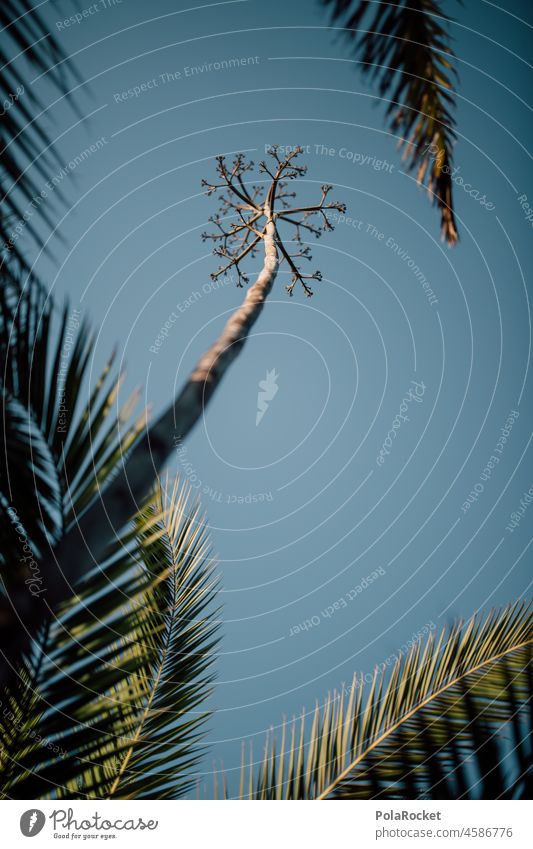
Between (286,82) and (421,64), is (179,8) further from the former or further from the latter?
(421,64)

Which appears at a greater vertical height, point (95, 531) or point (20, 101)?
point (20, 101)

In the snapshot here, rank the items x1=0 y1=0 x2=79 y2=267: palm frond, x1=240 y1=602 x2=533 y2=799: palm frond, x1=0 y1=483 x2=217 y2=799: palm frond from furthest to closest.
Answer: x1=240 y1=602 x2=533 y2=799: palm frond
x1=0 y1=483 x2=217 y2=799: palm frond
x1=0 y1=0 x2=79 y2=267: palm frond

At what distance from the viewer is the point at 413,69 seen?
2.73m

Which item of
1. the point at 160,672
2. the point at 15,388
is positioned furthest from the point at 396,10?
the point at 160,672

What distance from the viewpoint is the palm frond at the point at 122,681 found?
2.14 meters

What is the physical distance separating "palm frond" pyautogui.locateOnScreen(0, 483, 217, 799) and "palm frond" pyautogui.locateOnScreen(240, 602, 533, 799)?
1.91 feet

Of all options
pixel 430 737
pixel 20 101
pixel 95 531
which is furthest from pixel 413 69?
pixel 430 737

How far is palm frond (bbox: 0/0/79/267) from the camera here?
1.60 m
